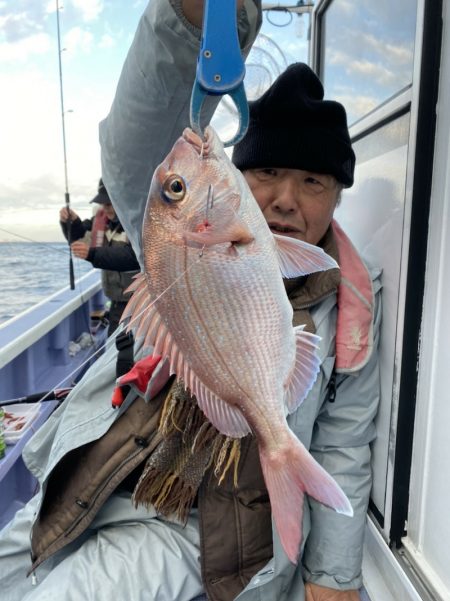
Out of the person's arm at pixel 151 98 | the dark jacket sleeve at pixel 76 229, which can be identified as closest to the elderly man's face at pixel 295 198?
the person's arm at pixel 151 98

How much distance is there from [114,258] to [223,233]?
3.52 metres

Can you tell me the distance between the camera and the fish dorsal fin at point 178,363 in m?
0.97

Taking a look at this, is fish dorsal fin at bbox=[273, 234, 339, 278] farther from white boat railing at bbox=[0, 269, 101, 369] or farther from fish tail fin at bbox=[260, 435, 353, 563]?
white boat railing at bbox=[0, 269, 101, 369]

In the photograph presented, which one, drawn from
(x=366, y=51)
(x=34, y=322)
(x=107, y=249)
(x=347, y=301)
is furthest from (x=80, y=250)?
(x=347, y=301)

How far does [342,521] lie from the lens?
5.02 feet

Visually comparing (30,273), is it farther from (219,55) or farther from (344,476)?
(219,55)

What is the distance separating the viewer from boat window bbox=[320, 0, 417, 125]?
1.57 metres

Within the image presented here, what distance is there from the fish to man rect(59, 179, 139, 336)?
3.03 metres

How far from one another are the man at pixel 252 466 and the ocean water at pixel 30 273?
2669mm

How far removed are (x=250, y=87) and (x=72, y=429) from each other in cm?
230

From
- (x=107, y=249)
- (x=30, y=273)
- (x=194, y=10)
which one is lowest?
(x=30, y=273)

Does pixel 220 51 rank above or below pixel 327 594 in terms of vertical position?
above

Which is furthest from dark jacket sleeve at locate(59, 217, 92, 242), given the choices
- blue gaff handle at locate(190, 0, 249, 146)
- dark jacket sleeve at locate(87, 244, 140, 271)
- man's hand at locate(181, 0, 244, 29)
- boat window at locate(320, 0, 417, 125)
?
blue gaff handle at locate(190, 0, 249, 146)

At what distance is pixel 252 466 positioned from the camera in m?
1.48
